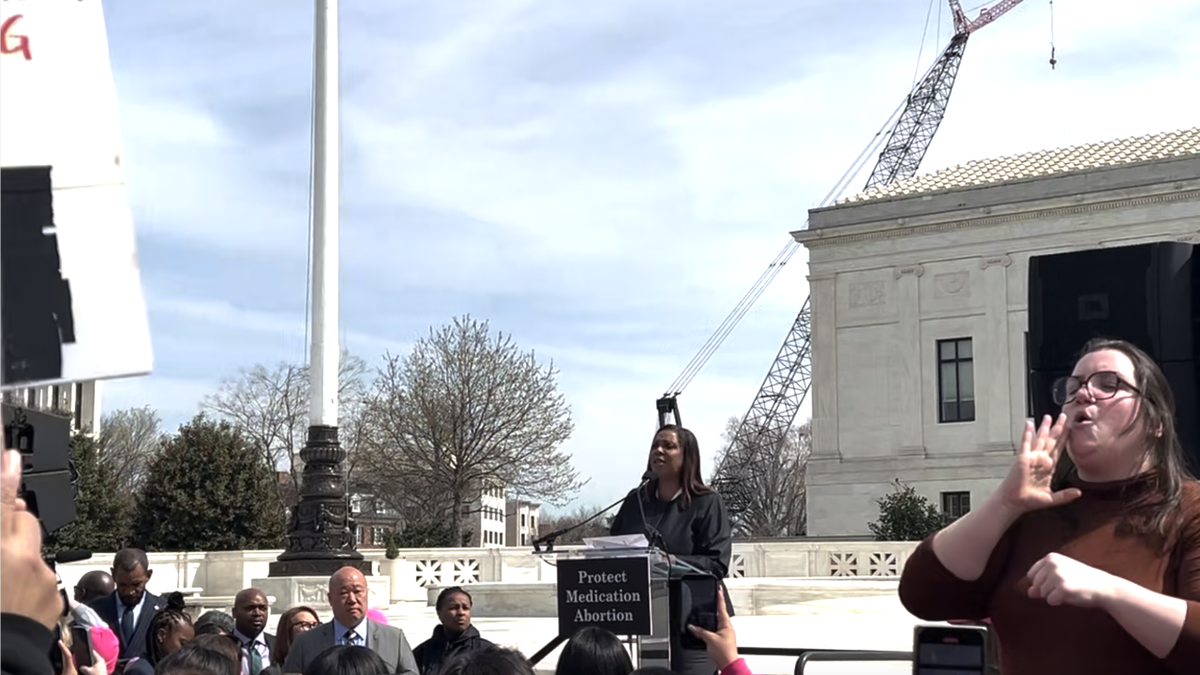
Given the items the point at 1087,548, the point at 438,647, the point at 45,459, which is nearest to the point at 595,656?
the point at 45,459

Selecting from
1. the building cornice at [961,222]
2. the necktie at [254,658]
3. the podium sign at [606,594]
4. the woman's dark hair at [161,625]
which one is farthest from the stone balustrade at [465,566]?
the podium sign at [606,594]

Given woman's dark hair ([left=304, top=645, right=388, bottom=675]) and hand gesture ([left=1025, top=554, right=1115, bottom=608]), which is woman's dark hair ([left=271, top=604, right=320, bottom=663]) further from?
hand gesture ([left=1025, top=554, right=1115, bottom=608])

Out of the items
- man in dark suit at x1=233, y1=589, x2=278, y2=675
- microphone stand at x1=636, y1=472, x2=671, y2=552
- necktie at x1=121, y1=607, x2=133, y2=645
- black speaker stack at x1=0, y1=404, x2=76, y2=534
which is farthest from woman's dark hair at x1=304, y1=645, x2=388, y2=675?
necktie at x1=121, y1=607, x2=133, y2=645

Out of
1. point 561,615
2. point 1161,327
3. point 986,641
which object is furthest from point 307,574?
point 986,641

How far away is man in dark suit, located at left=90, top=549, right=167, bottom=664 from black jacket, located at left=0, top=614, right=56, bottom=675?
8.54m

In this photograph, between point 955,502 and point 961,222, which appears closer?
point 955,502

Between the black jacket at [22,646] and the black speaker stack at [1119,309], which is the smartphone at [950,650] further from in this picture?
the black speaker stack at [1119,309]

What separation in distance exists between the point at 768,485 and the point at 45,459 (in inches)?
3035

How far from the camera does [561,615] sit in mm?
7855

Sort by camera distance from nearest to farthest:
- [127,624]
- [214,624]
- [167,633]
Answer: [167,633]
[214,624]
[127,624]

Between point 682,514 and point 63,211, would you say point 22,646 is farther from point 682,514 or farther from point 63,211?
point 682,514

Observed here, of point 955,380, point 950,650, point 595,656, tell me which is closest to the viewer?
point 950,650

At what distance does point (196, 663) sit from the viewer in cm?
580

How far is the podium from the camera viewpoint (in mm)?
7516
